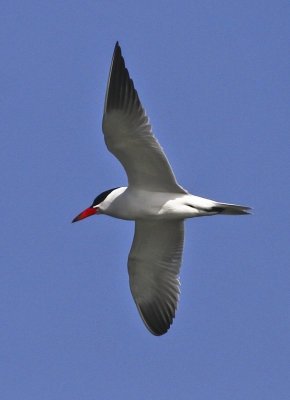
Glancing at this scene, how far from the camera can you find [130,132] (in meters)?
9.41

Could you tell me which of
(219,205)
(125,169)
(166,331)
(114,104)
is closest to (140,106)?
(114,104)

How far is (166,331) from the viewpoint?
10906 mm

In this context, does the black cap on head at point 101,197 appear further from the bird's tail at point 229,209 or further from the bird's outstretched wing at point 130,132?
the bird's tail at point 229,209

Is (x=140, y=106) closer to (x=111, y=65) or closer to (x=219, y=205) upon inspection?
(x=111, y=65)

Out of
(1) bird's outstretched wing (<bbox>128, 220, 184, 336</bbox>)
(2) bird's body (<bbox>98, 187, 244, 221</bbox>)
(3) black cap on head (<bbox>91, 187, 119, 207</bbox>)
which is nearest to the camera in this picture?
(2) bird's body (<bbox>98, 187, 244, 221</bbox>)

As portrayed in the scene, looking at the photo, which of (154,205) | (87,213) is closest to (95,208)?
(87,213)

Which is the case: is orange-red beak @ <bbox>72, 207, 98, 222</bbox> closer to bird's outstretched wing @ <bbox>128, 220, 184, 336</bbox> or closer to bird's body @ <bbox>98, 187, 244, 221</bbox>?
bird's body @ <bbox>98, 187, 244, 221</bbox>

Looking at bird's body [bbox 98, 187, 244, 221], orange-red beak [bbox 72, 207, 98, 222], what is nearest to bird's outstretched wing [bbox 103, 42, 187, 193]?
bird's body [bbox 98, 187, 244, 221]

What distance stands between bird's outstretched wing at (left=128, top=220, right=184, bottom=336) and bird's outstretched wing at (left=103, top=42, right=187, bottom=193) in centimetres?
126

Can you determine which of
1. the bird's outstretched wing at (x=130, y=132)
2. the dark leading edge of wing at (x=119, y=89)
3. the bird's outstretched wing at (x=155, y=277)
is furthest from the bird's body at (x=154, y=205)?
the dark leading edge of wing at (x=119, y=89)

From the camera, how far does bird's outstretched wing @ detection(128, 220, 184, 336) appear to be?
10797 mm

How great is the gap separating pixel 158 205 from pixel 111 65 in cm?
197

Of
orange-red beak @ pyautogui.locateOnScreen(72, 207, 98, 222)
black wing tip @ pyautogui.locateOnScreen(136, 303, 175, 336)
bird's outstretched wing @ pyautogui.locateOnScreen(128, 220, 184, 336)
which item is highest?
orange-red beak @ pyautogui.locateOnScreen(72, 207, 98, 222)

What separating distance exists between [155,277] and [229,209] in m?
1.82
